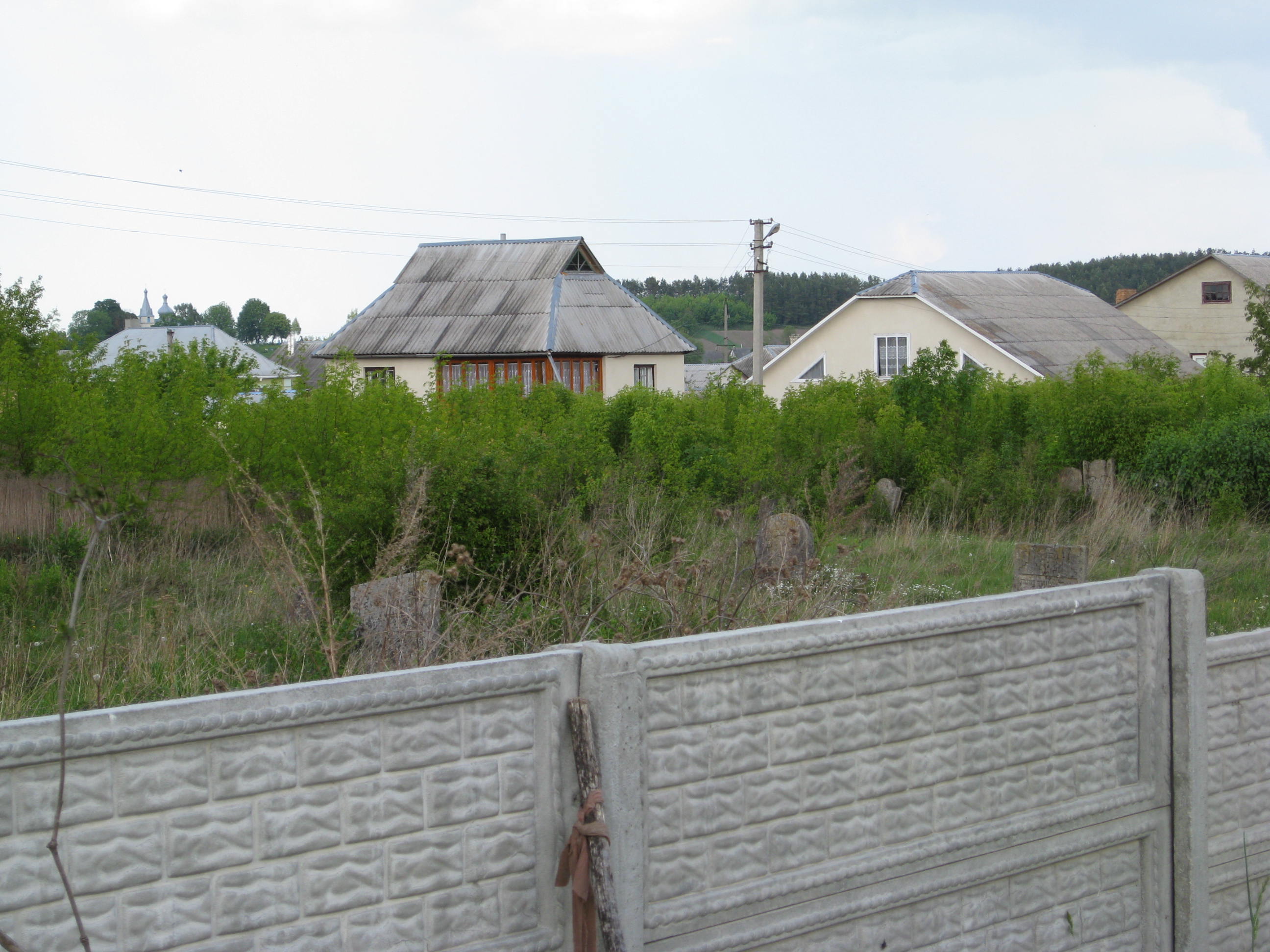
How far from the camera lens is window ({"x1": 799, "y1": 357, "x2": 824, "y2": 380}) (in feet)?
126

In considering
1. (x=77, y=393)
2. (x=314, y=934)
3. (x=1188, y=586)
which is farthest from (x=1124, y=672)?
(x=77, y=393)

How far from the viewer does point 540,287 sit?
1451 inches

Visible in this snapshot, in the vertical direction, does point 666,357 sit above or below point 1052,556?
above

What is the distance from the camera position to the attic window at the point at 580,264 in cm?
3883

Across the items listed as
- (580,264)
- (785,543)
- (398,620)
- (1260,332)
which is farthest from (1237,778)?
(580,264)

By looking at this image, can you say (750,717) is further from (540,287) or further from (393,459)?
(540,287)

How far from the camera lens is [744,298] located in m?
95.1

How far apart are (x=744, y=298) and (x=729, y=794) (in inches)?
3679

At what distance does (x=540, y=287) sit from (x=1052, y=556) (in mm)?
30651

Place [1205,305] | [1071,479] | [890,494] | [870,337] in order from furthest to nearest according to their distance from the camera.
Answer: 1. [1205,305]
2. [870,337]
3. [1071,479]
4. [890,494]

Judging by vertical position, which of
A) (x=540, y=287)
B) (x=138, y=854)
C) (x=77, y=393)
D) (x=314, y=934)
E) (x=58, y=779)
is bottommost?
(x=314, y=934)

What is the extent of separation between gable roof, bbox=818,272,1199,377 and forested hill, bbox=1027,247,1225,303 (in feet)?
104

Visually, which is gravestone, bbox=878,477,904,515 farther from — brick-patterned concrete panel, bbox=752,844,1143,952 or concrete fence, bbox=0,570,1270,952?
brick-patterned concrete panel, bbox=752,844,1143,952

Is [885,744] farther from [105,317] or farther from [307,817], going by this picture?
[105,317]
